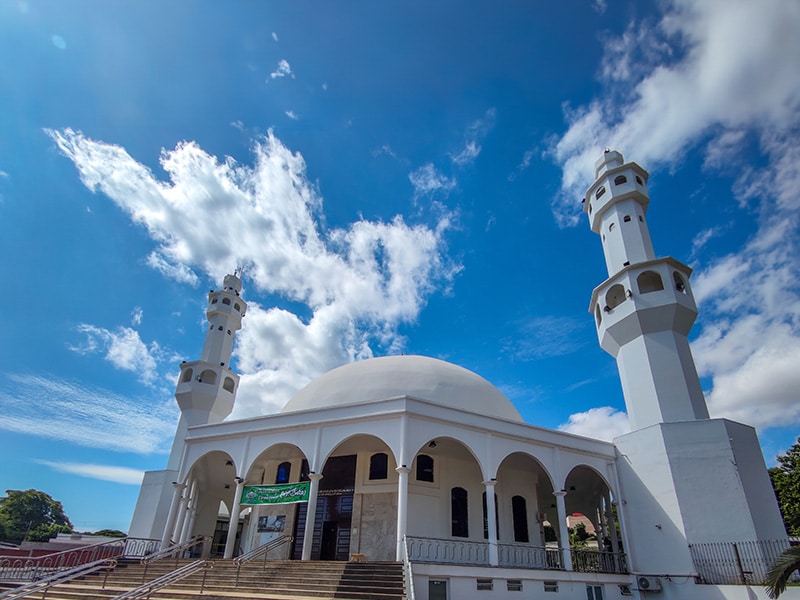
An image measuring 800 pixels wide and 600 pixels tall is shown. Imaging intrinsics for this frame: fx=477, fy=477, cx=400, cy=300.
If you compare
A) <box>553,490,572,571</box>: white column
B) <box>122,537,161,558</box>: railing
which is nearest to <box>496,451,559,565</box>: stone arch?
<box>553,490,572,571</box>: white column

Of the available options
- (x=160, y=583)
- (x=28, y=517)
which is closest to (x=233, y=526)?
(x=160, y=583)

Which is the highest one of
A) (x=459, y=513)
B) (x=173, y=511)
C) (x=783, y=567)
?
(x=459, y=513)

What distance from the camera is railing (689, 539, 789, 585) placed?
43.9 feet

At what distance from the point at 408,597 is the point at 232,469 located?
527 inches

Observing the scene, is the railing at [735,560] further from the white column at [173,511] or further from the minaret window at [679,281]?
the white column at [173,511]

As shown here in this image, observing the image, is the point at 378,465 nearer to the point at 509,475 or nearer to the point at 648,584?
the point at 509,475

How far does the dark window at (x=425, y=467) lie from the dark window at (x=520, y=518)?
379 centimetres

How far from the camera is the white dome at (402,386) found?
58.7 feet

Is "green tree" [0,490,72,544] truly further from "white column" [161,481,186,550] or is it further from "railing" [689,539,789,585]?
"railing" [689,539,789,585]

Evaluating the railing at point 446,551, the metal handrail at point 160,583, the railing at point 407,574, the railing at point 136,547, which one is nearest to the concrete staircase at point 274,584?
the railing at point 407,574

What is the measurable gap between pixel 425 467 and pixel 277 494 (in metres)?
5.04

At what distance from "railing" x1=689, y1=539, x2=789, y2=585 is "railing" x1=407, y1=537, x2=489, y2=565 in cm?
632

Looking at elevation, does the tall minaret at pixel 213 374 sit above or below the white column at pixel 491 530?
above

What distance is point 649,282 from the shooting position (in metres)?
19.8
